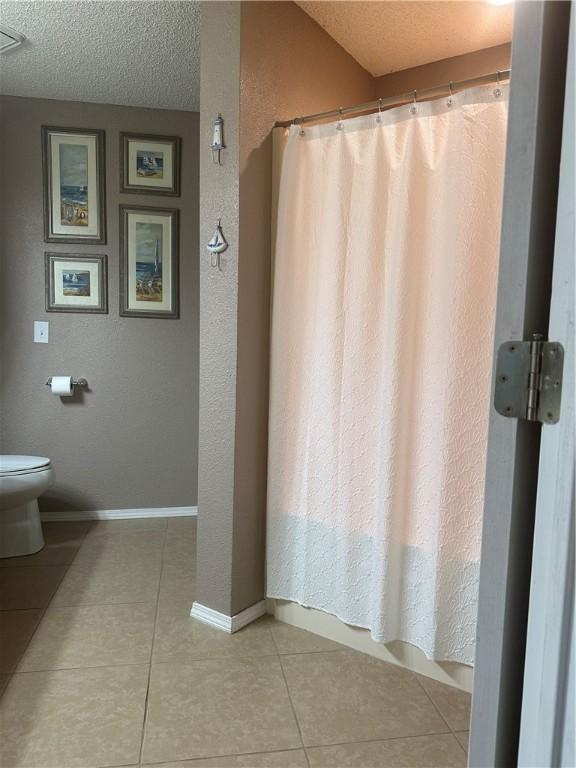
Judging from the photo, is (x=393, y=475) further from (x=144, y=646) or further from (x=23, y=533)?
(x=23, y=533)

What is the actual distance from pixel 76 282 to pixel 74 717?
7.34 feet

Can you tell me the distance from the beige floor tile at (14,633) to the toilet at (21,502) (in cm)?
60

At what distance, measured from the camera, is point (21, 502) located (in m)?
2.63

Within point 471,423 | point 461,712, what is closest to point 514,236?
point 471,423

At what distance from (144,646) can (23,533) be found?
3.74ft

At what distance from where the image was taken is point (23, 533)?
2.71 meters

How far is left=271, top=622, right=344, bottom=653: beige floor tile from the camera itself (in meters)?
1.96

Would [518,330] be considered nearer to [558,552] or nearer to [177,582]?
[558,552]

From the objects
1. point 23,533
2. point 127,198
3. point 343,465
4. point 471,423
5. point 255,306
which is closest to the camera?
point 471,423

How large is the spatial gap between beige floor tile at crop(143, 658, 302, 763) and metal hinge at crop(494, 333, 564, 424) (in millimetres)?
1304

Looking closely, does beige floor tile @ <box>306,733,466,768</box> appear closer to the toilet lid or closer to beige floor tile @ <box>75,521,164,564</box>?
beige floor tile @ <box>75,521,164,564</box>

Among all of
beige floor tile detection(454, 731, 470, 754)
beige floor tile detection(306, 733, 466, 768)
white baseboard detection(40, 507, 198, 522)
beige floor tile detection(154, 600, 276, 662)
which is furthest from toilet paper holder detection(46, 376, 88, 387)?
beige floor tile detection(454, 731, 470, 754)

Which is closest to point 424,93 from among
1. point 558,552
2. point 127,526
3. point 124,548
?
point 558,552

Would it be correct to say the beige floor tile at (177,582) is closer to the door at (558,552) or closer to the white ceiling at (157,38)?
the door at (558,552)
